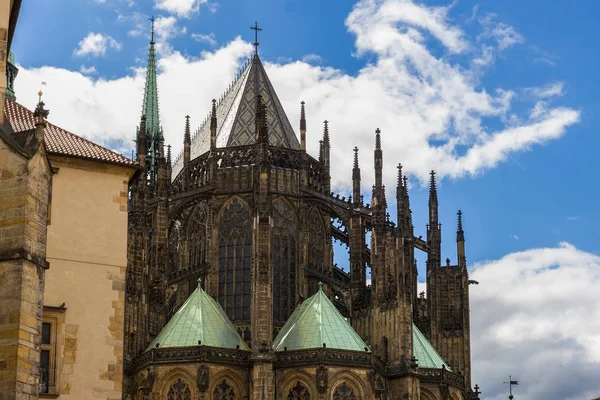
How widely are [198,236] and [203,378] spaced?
13.0 meters

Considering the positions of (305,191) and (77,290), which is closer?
(77,290)

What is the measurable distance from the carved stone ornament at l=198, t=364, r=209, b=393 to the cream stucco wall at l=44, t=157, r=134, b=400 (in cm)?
1746

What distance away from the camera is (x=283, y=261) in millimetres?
61531

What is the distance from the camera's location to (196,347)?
171 ft

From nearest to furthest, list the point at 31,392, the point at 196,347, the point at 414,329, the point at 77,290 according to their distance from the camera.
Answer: the point at 31,392 < the point at 77,290 < the point at 196,347 < the point at 414,329

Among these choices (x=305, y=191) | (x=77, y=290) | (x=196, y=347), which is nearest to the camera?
(x=77, y=290)

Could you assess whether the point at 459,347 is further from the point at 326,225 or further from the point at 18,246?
the point at 18,246

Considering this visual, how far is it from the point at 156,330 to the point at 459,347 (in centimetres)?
1629

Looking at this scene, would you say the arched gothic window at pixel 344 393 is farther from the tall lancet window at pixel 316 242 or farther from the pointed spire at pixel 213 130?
the pointed spire at pixel 213 130

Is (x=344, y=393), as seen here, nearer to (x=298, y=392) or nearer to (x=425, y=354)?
(x=298, y=392)

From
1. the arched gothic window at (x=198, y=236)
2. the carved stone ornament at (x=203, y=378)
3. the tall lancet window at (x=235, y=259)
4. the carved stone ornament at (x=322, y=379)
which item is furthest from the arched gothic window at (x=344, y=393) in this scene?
the arched gothic window at (x=198, y=236)

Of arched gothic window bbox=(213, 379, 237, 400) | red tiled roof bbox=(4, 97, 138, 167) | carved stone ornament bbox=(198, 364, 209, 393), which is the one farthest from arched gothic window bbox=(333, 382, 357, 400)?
red tiled roof bbox=(4, 97, 138, 167)

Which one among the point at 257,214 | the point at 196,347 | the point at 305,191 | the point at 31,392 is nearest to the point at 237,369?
the point at 196,347

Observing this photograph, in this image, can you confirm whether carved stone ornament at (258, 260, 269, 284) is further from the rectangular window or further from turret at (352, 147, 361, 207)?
the rectangular window
